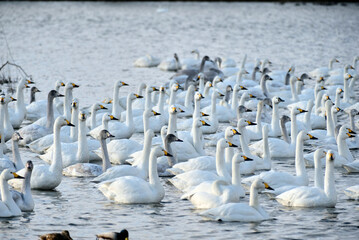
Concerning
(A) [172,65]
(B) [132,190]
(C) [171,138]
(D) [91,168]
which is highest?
(C) [171,138]

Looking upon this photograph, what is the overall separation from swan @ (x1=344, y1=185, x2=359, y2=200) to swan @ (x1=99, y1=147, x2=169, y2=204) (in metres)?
2.59

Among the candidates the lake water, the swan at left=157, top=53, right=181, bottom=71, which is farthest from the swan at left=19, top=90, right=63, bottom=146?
the swan at left=157, top=53, right=181, bottom=71

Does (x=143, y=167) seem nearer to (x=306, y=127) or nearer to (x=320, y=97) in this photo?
(x=306, y=127)

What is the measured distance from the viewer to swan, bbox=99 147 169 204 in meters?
10.6

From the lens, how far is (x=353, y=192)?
1092cm

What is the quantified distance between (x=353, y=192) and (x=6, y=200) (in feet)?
15.5

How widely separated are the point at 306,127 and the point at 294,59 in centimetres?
1479

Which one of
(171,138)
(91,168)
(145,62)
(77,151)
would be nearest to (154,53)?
(145,62)

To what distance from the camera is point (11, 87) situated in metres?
21.2

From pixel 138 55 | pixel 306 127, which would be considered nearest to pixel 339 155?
pixel 306 127

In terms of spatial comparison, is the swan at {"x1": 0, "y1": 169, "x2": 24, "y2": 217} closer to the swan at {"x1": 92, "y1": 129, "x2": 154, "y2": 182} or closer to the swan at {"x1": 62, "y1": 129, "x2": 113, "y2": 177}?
the swan at {"x1": 92, "y1": 129, "x2": 154, "y2": 182}

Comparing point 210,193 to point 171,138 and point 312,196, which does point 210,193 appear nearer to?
point 312,196


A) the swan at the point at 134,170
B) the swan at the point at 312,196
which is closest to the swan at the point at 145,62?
the swan at the point at 134,170

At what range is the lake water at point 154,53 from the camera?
962 centimetres
